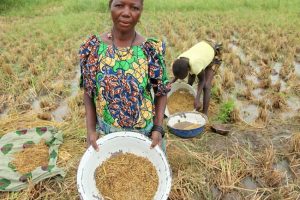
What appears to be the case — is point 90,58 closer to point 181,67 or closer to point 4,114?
point 181,67

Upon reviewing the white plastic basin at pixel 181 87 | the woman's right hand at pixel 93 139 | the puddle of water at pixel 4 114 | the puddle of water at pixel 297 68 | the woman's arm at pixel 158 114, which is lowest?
the puddle of water at pixel 4 114

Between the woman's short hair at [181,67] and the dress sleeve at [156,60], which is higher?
the dress sleeve at [156,60]

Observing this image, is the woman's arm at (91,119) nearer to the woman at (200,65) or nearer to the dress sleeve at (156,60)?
the dress sleeve at (156,60)

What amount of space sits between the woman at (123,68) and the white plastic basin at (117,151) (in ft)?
0.22

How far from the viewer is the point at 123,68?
6.25 feet

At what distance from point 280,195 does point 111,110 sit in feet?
6.21

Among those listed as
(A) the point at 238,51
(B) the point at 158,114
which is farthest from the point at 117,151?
(A) the point at 238,51

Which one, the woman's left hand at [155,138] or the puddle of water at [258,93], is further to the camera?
the puddle of water at [258,93]

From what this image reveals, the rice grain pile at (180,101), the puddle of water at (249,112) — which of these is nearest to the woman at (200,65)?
the rice grain pile at (180,101)

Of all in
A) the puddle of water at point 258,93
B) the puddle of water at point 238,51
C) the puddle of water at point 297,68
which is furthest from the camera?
the puddle of water at point 238,51

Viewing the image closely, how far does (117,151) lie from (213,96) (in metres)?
3.10

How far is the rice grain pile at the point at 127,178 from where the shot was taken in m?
2.15

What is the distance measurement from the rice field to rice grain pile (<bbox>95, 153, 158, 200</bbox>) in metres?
1.00

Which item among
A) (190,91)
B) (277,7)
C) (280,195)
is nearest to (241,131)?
(190,91)
